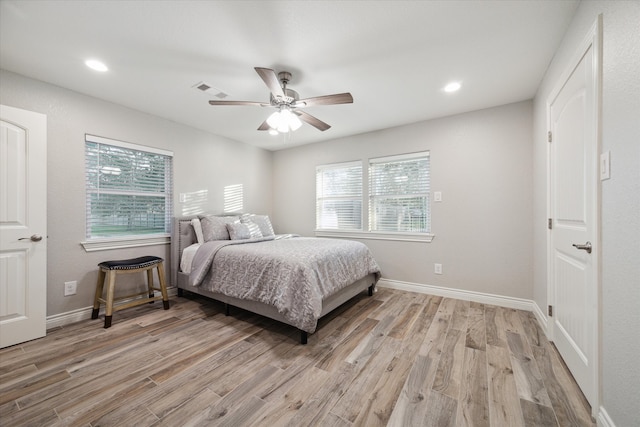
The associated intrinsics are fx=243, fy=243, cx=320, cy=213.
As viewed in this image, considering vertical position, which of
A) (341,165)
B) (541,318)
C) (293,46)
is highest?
(293,46)

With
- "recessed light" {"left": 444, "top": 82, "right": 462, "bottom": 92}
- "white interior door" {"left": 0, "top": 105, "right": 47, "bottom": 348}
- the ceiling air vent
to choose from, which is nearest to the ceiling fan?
the ceiling air vent

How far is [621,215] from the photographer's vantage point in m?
1.09

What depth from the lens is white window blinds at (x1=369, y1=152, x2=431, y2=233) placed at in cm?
341

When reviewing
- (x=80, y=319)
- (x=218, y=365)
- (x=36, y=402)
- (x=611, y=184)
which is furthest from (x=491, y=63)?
(x=80, y=319)

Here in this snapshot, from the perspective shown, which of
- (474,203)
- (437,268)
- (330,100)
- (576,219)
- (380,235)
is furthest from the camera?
(380,235)

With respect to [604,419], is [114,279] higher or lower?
higher

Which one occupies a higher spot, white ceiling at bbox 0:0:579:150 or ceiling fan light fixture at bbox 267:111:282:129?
white ceiling at bbox 0:0:579:150

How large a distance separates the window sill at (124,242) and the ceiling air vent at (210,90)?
6.34 ft

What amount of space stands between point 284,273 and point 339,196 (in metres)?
2.28

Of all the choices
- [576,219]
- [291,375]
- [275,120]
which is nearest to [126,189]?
[275,120]

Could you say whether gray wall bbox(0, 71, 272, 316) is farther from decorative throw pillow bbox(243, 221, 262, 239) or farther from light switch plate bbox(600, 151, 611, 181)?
light switch plate bbox(600, 151, 611, 181)

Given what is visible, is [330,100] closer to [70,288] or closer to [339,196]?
[339,196]

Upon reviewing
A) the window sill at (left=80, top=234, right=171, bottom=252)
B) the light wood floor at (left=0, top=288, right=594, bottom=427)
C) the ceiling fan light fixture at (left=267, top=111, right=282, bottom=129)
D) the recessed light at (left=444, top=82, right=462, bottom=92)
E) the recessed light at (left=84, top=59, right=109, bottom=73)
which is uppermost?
the recessed light at (left=444, top=82, right=462, bottom=92)

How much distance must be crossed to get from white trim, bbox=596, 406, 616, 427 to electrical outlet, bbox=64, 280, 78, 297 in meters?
4.11
